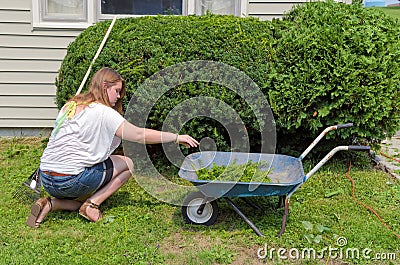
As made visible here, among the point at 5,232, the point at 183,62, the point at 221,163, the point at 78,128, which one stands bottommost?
the point at 5,232

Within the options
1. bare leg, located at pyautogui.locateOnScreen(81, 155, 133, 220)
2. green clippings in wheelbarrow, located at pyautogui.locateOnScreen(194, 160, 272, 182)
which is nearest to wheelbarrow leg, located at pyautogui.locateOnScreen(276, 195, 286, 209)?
green clippings in wheelbarrow, located at pyautogui.locateOnScreen(194, 160, 272, 182)

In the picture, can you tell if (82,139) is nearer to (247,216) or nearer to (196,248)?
(196,248)

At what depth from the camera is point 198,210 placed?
159 inches

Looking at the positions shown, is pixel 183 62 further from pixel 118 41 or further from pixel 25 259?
pixel 25 259

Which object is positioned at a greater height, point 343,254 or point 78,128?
point 78,128

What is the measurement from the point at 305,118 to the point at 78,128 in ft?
7.96

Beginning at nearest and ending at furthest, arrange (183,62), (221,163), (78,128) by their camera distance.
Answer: (78,128)
(221,163)
(183,62)

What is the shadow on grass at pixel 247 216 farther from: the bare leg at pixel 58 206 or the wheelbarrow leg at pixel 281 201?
the bare leg at pixel 58 206

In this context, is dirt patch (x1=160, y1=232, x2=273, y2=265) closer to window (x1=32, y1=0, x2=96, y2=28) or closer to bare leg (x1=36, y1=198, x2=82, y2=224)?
bare leg (x1=36, y1=198, x2=82, y2=224)

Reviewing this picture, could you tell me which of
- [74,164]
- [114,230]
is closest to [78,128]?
[74,164]

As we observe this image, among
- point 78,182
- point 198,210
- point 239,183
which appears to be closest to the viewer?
point 239,183

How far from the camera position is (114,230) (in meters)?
3.94

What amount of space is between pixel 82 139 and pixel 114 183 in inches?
20.0

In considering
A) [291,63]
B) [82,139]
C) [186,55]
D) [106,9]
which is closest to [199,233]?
[82,139]
